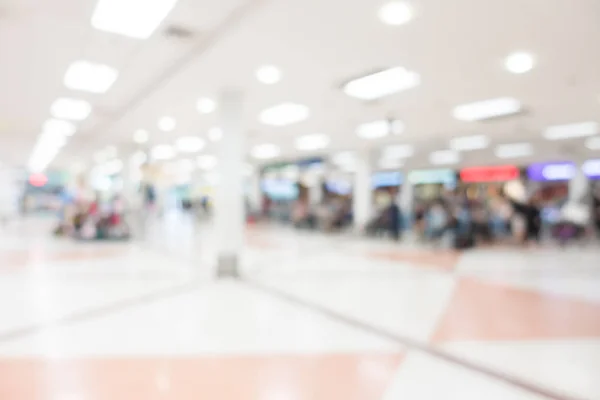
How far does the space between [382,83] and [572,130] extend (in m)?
8.08

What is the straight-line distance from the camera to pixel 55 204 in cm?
3191

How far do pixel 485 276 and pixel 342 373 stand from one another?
16.1 ft

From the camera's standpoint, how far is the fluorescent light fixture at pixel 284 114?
8.90m

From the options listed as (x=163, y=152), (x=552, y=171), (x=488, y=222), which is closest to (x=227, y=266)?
(x=488, y=222)

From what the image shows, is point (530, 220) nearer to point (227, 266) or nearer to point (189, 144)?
point (227, 266)

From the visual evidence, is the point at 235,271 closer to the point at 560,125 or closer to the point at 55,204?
the point at 560,125

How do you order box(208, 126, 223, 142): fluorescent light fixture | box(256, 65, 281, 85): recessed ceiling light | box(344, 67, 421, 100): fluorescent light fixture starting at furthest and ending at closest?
box(208, 126, 223, 142): fluorescent light fixture < box(344, 67, 421, 100): fluorescent light fixture < box(256, 65, 281, 85): recessed ceiling light

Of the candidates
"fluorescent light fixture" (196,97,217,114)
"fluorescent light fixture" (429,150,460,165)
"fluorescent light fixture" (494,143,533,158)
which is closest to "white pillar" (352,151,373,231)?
"fluorescent light fixture" (429,150,460,165)

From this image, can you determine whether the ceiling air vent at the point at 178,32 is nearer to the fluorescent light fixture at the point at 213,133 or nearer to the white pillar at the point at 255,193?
the fluorescent light fixture at the point at 213,133

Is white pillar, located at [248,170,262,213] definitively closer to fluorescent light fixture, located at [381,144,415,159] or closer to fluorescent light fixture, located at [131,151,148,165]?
fluorescent light fixture, located at [131,151,148,165]

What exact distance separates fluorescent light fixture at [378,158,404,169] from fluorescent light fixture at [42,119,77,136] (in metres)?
13.9

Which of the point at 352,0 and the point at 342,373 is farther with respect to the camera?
the point at 352,0

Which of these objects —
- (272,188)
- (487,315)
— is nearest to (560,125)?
(487,315)

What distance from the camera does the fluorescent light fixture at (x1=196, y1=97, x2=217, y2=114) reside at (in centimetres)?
824
